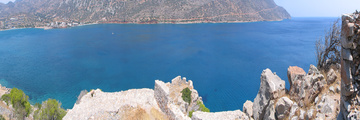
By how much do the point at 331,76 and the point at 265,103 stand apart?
4.15m

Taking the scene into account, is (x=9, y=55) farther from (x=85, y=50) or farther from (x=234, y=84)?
(x=234, y=84)

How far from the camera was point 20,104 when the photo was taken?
82.3 ft

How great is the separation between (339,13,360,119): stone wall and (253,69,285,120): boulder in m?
A: 4.77

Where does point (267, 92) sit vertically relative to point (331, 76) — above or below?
above

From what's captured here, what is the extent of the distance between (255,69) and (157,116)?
39254 mm

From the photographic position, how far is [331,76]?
10539 millimetres

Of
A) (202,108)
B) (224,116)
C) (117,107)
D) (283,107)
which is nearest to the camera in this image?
(283,107)

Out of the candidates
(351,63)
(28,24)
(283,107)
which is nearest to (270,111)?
(283,107)

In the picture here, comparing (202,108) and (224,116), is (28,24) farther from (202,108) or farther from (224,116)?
(224,116)

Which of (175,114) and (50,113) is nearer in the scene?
(175,114)

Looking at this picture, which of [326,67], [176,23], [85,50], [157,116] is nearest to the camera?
[326,67]

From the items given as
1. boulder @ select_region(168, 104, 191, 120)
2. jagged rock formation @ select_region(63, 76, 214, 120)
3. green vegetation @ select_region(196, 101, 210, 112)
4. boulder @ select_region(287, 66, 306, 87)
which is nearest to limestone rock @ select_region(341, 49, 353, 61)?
boulder @ select_region(287, 66, 306, 87)

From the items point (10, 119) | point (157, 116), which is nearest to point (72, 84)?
point (10, 119)

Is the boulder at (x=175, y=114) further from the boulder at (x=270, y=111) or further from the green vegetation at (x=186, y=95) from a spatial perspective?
the green vegetation at (x=186, y=95)
